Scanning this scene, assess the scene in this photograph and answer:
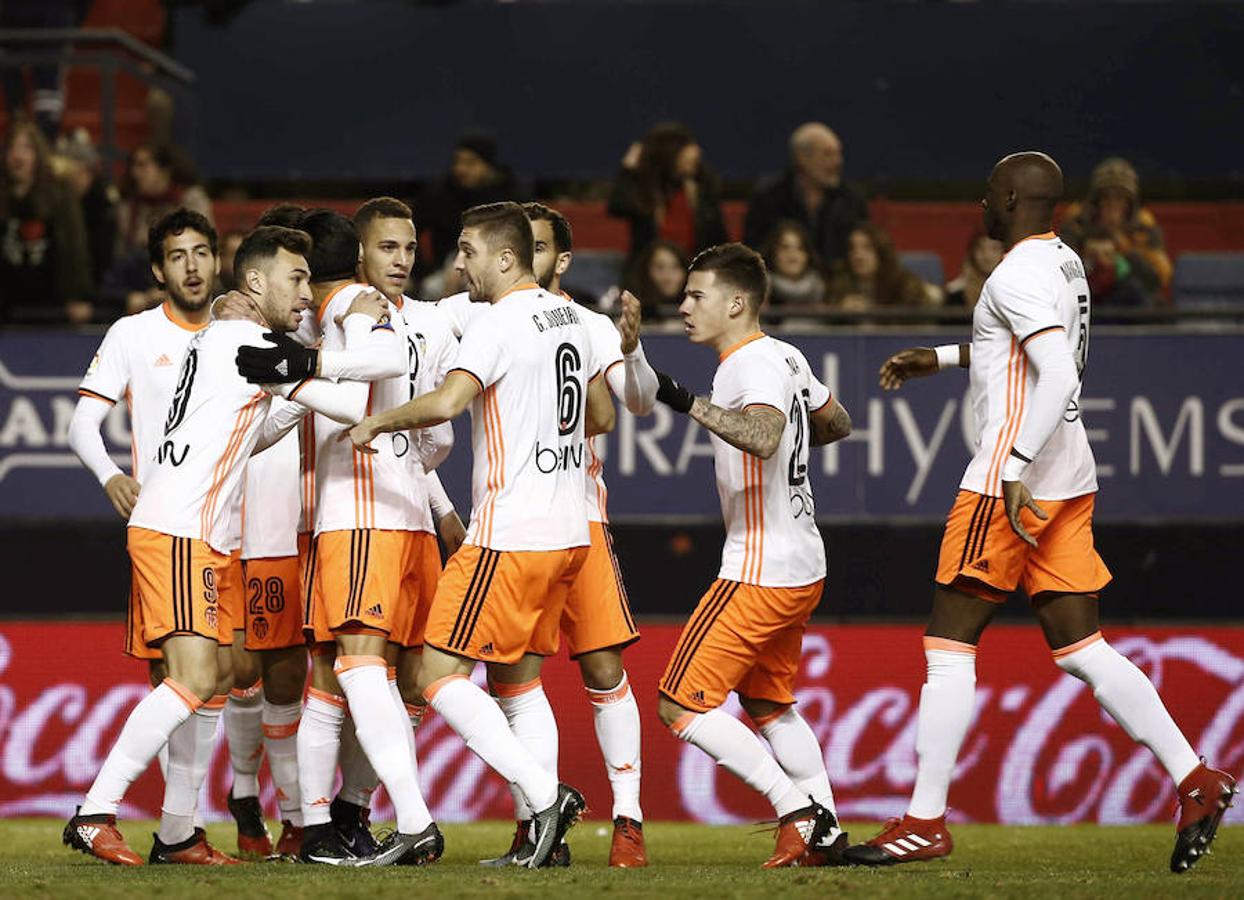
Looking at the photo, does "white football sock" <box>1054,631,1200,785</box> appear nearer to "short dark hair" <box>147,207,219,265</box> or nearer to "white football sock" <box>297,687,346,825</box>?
"white football sock" <box>297,687,346,825</box>

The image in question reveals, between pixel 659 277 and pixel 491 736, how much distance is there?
4766 mm

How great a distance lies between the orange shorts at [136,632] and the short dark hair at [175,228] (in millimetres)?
1246

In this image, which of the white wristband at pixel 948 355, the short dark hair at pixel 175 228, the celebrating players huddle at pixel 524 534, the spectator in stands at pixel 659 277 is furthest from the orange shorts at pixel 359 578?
the spectator in stands at pixel 659 277

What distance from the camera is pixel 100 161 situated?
11.4m

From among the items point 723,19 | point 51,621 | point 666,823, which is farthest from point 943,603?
point 723,19

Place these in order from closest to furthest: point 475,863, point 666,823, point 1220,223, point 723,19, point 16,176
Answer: point 475,863 → point 666,823 → point 16,176 → point 1220,223 → point 723,19

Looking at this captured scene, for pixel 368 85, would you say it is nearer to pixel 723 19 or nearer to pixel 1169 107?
pixel 723 19

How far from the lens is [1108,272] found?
10.7m

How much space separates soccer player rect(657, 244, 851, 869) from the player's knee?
0.30 meters

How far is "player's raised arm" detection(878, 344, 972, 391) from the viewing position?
277 inches

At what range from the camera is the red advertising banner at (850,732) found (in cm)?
934

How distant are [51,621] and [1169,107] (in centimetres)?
749

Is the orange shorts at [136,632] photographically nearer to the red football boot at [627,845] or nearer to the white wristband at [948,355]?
the red football boot at [627,845]

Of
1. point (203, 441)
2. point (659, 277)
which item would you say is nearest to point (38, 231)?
point (659, 277)
